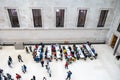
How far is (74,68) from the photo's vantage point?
48.0 ft

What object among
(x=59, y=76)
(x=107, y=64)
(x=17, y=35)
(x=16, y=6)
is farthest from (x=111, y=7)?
(x=17, y=35)

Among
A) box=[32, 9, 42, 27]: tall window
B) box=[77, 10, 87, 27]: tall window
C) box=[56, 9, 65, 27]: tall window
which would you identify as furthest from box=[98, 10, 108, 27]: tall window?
box=[32, 9, 42, 27]: tall window

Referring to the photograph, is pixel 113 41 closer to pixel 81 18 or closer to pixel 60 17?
pixel 81 18

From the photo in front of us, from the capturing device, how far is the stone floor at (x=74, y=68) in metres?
13.7

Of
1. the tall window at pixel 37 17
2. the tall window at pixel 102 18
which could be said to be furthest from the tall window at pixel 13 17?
the tall window at pixel 102 18

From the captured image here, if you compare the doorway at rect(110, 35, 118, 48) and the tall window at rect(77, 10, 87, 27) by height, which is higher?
the tall window at rect(77, 10, 87, 27)

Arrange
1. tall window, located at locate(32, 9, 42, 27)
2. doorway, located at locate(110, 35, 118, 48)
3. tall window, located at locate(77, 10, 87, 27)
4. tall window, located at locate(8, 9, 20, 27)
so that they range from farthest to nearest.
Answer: doorway, located at locate(110, 35, 118, 48) → tall window, located at locate(77, 10, 87, 27) → tall window, located at locate(32, 9, 42, 27) → tall window, located at locate(8, 9, 20, 27)

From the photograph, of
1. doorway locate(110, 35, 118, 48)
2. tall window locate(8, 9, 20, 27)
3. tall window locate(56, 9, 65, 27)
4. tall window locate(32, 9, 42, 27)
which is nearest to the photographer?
tall window locate(8, 9, 20, 27)

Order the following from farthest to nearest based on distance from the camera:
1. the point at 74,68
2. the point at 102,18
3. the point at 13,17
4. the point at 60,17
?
the point at 102,18, the point at 60,17, the point at 13,17, the point at 74,68

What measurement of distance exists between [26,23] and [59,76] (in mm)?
7299

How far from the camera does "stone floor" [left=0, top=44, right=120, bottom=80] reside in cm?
1365

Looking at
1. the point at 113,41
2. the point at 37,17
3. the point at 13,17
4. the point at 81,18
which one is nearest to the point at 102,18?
the point at 81,18

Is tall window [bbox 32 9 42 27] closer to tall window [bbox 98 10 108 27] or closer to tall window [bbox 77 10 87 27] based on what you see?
tall window [bbox 77 10 87 27]

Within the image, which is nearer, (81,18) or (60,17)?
(60,17)
